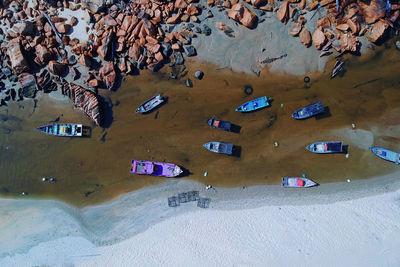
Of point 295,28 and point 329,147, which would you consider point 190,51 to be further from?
point 329,147

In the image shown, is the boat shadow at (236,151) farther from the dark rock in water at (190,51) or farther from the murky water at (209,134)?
the dark rock in water at (190,51)

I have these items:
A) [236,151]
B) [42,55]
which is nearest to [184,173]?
[236,151]

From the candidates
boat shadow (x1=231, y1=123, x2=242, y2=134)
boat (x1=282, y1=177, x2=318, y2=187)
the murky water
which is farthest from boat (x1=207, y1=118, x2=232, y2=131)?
boat (x1=282, y1=177, x2=318, y2=187)

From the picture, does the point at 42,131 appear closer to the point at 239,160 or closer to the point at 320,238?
the point at 239,160

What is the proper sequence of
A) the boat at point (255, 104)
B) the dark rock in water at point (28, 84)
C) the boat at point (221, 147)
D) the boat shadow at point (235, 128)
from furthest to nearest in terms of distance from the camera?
the dark rock in water at point (28, 84)
the boat shadow at point (235, 128)
the boat at point (255, 104)
the boat at point (221, 147)

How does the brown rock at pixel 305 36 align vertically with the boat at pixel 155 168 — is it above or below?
above

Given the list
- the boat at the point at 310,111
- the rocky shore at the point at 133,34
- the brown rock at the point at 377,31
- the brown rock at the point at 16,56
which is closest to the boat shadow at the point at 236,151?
the boat at the point at 310,111

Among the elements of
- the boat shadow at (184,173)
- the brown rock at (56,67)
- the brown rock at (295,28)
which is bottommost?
the boat shadow at (184,173)
